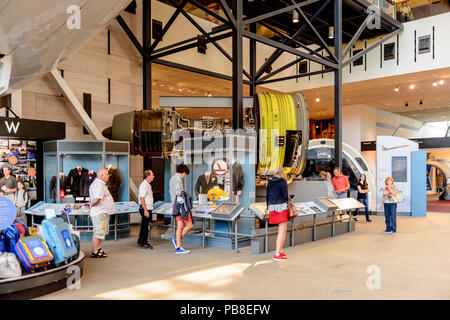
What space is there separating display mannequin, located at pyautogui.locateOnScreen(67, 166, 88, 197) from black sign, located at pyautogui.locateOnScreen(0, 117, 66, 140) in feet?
3.07

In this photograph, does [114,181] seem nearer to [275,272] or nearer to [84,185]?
[84,185]

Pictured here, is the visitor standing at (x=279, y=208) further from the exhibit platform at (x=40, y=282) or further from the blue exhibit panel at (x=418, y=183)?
the blue exhibit panel at (x=418, y=183)

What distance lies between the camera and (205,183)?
28.2 feet

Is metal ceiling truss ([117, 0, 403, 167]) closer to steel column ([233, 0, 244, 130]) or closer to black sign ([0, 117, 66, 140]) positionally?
steel column ([233, 0, 244, 130])

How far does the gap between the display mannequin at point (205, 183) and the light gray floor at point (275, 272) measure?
4.43 ft

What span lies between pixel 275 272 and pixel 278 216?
1.15 m

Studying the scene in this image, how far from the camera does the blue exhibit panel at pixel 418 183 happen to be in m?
13.3

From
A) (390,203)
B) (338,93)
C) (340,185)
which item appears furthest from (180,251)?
(338,93)

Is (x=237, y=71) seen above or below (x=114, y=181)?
above

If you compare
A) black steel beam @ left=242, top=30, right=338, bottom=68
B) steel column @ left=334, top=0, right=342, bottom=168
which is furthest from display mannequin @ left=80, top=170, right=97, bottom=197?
steel column @ left=334, top=0, right=342, bottom=168

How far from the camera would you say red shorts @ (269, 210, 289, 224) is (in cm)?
659

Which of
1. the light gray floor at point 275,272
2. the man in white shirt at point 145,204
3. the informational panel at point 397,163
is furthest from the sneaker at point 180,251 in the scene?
the informational panel at point 397,163
